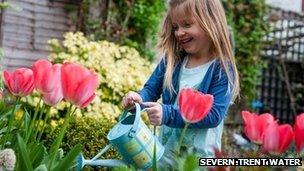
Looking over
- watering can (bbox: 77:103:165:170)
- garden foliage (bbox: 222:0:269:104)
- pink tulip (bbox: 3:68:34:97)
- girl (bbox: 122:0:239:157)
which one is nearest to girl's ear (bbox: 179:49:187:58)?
girl (bbox: 122:0:239:157)

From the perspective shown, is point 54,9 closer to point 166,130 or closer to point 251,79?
point 251,79

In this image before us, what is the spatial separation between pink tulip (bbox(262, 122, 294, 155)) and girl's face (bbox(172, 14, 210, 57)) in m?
1.02

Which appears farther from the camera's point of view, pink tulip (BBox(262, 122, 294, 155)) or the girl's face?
the girl's face

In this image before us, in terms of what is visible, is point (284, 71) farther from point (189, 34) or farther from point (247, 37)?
point (189, 34)

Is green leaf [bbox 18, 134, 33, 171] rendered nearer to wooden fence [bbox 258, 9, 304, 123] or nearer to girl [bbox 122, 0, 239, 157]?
girl [bbox 122, 0, 239, 157]

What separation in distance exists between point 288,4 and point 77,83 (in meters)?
9.23

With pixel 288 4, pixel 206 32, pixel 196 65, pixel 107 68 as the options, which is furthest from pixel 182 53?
pixel 288 4

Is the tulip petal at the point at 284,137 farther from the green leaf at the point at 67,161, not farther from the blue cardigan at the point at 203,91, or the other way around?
the blue cardigan at the point at 203,91

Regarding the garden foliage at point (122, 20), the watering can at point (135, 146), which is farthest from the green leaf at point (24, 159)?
the garden foliage at point (122, 20)

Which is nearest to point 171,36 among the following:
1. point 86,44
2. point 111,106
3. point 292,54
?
point 111,106

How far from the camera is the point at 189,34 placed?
218cm

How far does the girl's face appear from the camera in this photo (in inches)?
85.9

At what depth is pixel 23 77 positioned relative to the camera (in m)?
1.52

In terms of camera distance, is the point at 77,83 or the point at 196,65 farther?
the point at 196,65
